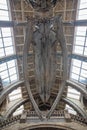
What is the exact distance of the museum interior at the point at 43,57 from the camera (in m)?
7.54

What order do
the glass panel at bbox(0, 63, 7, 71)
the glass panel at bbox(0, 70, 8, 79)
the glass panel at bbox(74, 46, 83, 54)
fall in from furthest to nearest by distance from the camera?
the glass panel at bbox(0, 70, 8, 79)
the glass panel at bbox(0, 63, 7, 71)
the glass panel at bbox(74, 46, 83, 54)

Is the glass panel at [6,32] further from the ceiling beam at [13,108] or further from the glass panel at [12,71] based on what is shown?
Answer: the ceiling beam at [13,108]

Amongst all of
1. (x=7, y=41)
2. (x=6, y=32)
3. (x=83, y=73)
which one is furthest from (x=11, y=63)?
(x=83, y=73)

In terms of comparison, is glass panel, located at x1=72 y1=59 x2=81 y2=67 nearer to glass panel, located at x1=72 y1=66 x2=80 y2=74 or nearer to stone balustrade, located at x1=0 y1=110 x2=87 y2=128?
glass panel, located at x1=72 y1=66 x2=80 y2=74

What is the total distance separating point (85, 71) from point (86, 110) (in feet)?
17.2

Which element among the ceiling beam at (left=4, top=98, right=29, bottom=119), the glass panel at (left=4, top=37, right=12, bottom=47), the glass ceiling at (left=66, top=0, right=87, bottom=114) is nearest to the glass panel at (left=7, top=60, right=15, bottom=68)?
the glass panel at (left=4, top=37, right=12, bottom=47)

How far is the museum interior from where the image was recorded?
7539 millimetres

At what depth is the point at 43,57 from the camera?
8109mm

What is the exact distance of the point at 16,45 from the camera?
16797 millimetres

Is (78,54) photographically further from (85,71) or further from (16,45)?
(16,45)

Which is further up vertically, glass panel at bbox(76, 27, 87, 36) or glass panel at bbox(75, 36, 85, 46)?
glass panel at bbox(76, 27, 87, 36)

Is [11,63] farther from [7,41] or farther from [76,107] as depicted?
[76,107]

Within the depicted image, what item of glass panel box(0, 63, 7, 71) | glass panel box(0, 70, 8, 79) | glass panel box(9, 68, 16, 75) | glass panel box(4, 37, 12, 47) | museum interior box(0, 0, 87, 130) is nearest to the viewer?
museum interior box(0, 0, 87, 130)

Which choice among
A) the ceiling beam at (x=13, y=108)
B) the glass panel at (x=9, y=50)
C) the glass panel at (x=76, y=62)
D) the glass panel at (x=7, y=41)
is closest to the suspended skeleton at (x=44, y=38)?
the glass panel at (x=7, y=41)
